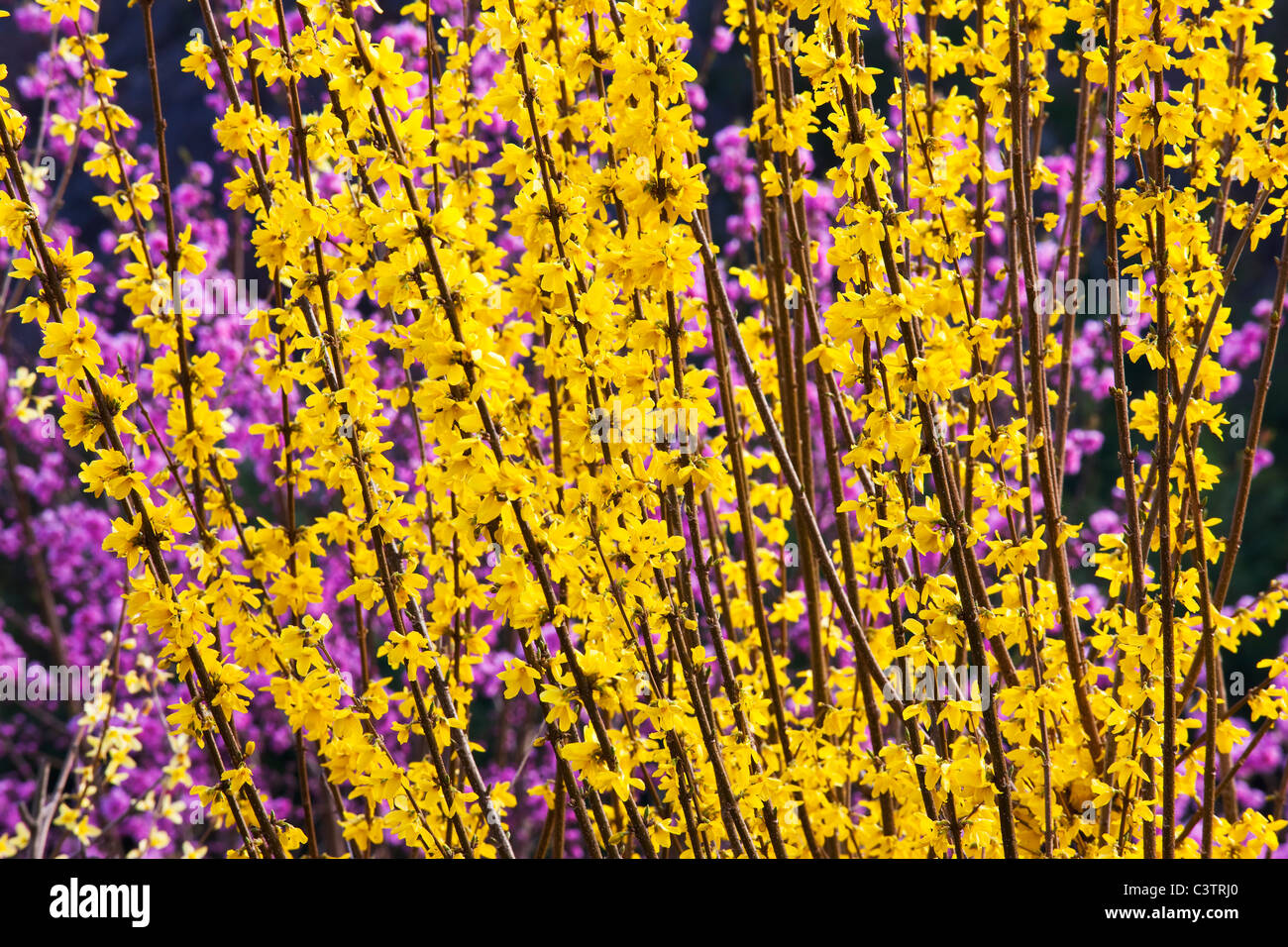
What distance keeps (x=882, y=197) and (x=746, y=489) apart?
640 millimetres

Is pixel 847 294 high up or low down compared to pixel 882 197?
down

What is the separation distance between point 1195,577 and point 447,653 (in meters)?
1.51

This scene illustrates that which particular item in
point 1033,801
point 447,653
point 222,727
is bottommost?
point 1033,801

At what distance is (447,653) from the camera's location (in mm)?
2383

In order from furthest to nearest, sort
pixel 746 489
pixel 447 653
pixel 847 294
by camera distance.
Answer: pixel 447 653
pixel 746 489
pixel 847 294

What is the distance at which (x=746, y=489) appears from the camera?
6.82ft

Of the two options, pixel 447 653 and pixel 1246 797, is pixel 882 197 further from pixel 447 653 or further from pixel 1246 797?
pixel 1246 797

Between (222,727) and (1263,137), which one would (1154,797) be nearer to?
(1263,137)

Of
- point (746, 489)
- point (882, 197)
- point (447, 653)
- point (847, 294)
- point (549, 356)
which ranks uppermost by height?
point (882, 197)

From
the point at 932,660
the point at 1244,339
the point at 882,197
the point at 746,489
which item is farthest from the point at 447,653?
the point at 1244,339

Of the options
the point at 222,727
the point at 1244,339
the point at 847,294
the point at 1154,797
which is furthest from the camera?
the point at 1244,339

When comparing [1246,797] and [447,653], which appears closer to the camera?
[447,653]

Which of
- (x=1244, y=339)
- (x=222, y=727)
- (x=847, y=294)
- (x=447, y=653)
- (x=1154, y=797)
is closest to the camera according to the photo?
(x=847, y=294)
